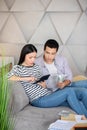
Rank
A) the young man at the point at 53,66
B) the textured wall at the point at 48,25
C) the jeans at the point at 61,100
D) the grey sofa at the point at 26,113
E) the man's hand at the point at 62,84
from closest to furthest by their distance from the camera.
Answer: the grey sofa at the point at 26,113
the jeans at the point at 61,100
the man's hand at the point at 62,84
the young man at the point at 53,66
the textured wall at the point at 48,25

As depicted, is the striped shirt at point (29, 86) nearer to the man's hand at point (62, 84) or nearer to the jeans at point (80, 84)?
the man's hand at point (62, 84)

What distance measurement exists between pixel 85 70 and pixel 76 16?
89cm

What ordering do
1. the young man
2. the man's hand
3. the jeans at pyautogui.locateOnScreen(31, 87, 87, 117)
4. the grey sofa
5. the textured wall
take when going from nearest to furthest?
the grey sofa → the jeans at pyautogui.locateOnScreen(31, 87, 87, 117) → the man's hand → the young man → the textured wall

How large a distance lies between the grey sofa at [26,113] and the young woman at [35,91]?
7cm

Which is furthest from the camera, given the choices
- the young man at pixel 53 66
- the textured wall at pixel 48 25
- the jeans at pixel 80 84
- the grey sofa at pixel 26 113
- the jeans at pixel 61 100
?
the textured wall at pixel 48 25

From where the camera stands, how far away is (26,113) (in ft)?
8.58

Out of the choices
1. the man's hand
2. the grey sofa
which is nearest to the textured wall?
the man's hand

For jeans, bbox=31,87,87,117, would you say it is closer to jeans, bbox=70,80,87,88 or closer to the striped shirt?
the striped shirt

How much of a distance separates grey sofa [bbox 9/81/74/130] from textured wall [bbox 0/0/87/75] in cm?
196

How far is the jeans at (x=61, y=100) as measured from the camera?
2771 mm

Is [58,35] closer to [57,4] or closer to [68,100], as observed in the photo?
[57,4]

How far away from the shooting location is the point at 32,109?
272cm

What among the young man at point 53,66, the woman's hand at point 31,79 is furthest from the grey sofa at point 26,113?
the young man at point 53,66

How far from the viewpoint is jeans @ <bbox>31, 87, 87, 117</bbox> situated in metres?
2.77
